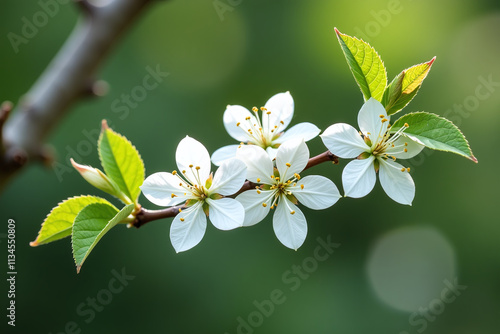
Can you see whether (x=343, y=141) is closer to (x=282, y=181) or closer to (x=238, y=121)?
(x=282, y=181)

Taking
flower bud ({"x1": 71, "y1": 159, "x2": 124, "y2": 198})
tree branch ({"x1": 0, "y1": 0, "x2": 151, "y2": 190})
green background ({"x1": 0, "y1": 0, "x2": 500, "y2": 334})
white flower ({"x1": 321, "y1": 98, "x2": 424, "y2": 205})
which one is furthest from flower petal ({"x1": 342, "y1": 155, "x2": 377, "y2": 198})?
green background ({"x1": 0, "y1": 0, "x2": 500, "y2": 334})

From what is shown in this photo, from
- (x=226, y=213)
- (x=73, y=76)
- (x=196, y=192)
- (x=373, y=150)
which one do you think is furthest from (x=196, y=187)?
(x=73, y=76)

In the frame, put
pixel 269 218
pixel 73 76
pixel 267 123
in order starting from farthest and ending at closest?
pixel 269 218 < pixel 73 76 < pixel 267 123

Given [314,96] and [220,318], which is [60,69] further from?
[314,96]

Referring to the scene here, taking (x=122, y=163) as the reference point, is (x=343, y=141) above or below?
below

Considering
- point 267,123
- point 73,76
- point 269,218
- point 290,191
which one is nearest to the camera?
point 290,191

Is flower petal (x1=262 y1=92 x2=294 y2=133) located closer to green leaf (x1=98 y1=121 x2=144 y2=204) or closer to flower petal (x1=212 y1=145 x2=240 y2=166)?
flower petal (x1=212 y1=145 x2=240 y2=166)
